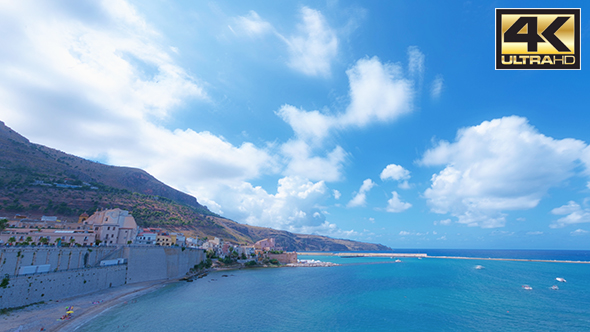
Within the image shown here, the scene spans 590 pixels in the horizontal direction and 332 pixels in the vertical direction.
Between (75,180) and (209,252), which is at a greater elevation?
(75,180)

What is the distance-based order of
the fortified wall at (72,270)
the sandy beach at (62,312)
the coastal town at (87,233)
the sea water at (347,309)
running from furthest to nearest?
the coastal town at (87,233), the sea water at (347,309), the fortified wall at (72,270), the sandy beach at (62,312)

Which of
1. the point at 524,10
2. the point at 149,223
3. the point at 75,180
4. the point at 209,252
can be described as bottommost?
the point at 209,252

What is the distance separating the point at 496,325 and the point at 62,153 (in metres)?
188

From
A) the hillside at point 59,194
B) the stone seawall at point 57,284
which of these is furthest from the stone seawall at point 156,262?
the hillside at point 59,194

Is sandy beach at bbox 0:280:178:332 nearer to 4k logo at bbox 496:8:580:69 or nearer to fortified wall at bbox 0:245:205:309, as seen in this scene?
fortified wall at bbox 0:245:205:309

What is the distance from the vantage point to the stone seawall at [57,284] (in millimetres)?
28153

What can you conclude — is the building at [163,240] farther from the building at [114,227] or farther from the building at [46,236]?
the building at [46,236]

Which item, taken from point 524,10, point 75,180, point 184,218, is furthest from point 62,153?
point 524,10

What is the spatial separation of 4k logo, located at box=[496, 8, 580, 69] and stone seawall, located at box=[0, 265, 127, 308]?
51729mm

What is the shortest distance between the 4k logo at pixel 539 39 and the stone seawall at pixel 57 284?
51.7 meters

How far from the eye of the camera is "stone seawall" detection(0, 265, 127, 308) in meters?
28.2

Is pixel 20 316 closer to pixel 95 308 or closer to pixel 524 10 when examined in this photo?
pixel 95 308

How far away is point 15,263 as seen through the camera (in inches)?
1192

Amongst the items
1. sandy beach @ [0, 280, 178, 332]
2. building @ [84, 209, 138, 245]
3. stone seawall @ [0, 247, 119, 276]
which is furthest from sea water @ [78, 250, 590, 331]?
building @ [84, 209, 138, 245]
